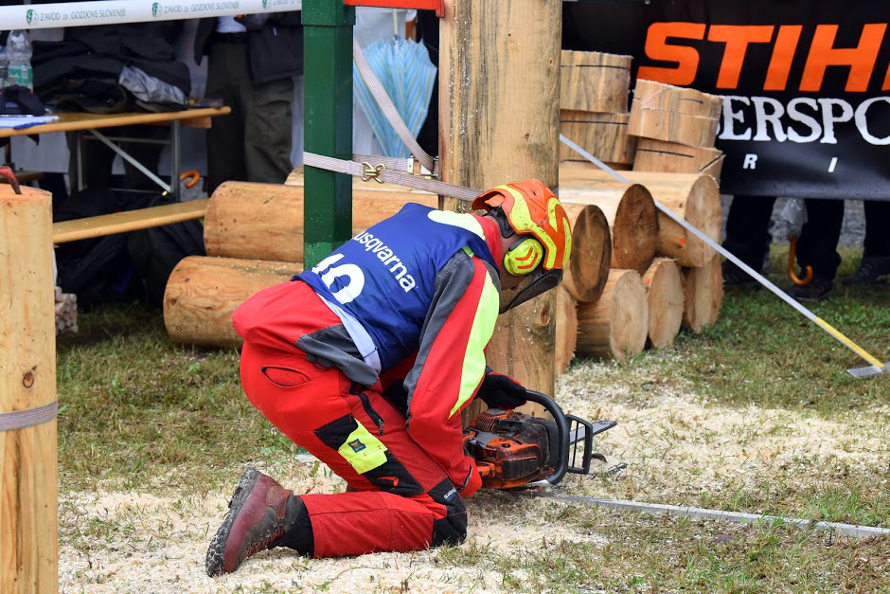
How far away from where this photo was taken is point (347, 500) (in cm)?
357

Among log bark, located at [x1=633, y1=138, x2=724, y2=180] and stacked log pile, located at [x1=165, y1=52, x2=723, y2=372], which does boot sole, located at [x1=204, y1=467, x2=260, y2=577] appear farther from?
log bark, located at [x1=633, y1=138, x2=724, y2=180]

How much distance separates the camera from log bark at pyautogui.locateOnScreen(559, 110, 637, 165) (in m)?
7.39

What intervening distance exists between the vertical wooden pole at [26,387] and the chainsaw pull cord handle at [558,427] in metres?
1.84

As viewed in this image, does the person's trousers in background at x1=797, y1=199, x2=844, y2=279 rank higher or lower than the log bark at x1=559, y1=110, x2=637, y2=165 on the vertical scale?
lower

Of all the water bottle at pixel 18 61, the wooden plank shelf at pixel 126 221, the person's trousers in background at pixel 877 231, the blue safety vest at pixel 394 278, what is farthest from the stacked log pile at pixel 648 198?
the water bottle at pixel 18 61

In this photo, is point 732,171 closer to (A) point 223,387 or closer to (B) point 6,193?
(A) point 223,387

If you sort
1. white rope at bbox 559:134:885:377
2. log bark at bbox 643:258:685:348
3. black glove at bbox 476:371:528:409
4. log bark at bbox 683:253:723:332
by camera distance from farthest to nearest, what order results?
1. log bark at bbox 683:253:723:332
2. log bark at bbox 643:258:685:348
3. white rope at bbox 559:134:885:377
4. black glove at bbox 476:371:528:409

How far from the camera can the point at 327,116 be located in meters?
4.21

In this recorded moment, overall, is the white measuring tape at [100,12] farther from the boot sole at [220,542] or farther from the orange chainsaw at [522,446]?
the boot sole at [220,542]

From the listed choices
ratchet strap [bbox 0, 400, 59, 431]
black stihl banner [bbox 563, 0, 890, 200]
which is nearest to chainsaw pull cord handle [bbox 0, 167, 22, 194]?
ratchet strap [bbox 0, 400, 59, 431]

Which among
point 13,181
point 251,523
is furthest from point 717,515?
point 13,181

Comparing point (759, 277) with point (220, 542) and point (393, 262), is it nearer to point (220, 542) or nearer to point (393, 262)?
point (393, 262)

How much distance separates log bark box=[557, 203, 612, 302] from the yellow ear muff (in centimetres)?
209

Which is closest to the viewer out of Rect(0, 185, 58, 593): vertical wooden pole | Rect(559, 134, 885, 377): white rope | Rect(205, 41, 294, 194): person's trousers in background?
Rect(0, 185, 58, 593): vertical wooden pole
